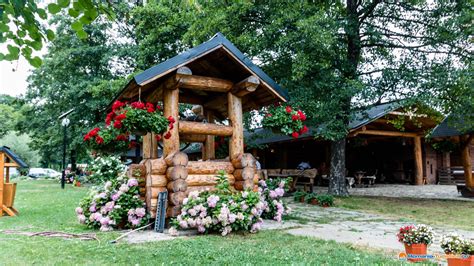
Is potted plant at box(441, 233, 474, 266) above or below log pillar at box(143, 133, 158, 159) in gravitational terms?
below

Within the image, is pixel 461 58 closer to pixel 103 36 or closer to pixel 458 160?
pixel 458 160

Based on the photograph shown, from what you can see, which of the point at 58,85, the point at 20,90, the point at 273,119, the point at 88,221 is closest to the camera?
the point at 88,221

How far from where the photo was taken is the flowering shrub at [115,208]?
6.20m

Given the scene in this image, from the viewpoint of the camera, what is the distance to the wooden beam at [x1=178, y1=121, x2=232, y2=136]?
→ 6.91m

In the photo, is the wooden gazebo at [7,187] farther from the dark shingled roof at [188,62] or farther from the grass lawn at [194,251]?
the dark shingled roof at [188,62]

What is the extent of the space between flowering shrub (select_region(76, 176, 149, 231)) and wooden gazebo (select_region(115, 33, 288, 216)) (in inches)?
9.5

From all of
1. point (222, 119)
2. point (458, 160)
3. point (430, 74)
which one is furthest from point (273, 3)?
point (458, 160)

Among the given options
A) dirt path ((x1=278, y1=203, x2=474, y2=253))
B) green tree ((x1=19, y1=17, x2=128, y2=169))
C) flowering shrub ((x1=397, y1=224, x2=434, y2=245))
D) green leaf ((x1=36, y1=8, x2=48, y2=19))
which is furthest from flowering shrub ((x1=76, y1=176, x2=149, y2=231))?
green tree ((x1=19, y1=17, x2=128, y2=169))

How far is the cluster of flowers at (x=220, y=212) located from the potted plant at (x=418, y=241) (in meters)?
2.59

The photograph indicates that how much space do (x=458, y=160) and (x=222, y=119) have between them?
61.0ft

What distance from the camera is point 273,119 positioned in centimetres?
724

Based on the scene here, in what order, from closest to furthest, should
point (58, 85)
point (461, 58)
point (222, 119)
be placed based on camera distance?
point (222, 119) → point (461, 58) → point (58, 85)

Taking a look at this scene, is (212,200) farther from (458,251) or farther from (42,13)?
(42,13)

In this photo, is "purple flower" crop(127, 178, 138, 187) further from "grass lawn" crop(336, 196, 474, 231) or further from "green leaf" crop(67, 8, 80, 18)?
"grass lawn" crop(336, 196, 474, 231)
